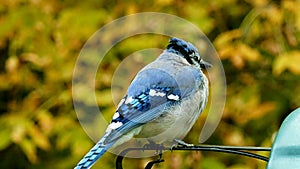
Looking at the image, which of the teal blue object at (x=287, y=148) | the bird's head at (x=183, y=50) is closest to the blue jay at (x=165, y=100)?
the bird's head at (x=183, y=50)

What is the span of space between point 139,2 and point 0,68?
2.30 ft

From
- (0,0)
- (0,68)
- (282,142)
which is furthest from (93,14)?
(282,142)

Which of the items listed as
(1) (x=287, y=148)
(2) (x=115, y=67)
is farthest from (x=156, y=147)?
(2) (x=115, y=67)

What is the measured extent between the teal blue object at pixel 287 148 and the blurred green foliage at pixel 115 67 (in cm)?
98

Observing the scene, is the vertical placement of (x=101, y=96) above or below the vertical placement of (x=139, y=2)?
below

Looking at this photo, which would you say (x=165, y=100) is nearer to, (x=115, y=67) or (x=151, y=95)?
(x=151, y=95)

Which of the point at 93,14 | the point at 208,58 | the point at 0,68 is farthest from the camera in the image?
the point at 0,68

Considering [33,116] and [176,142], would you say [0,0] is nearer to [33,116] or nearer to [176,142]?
[33,116]

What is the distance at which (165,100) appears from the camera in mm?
1560

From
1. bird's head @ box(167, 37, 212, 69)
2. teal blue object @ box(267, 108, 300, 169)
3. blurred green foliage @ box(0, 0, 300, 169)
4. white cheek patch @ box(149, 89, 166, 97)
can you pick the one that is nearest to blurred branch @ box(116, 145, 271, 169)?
teal blue object @ box(267, 108, 300, 169)

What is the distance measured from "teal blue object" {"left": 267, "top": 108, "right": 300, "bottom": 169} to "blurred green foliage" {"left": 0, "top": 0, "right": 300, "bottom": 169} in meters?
0.98

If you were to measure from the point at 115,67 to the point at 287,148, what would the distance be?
4.11ft

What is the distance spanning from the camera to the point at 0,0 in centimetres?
256

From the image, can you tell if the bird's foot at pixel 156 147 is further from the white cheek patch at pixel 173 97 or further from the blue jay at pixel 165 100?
the white cheek patch at pixel 173 97
